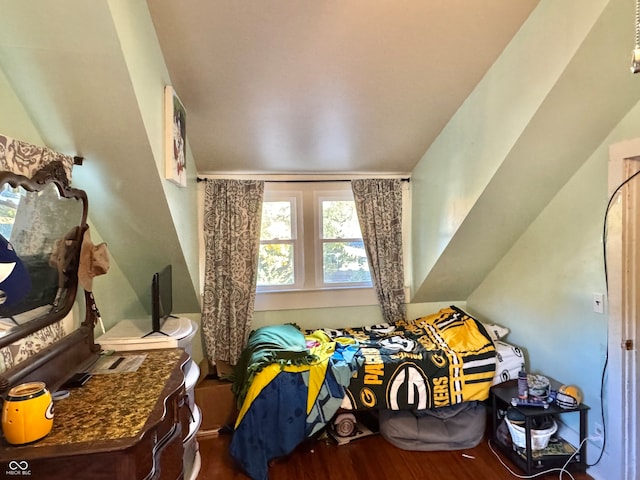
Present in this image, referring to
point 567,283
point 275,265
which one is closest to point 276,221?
point 275,265

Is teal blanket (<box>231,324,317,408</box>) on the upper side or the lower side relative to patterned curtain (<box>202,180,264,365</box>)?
lower

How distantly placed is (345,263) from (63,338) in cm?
239

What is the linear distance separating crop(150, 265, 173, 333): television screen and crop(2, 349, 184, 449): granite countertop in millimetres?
408

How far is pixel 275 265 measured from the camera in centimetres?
347

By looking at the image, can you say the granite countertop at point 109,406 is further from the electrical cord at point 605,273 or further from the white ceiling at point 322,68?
the electrical cord at point 605,273

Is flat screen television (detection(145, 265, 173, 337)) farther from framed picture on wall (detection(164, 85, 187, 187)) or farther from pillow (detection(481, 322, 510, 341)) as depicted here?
pillow (detection(481, 322, 510, 341))

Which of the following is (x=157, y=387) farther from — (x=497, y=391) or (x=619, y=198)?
(x=619, y=198)

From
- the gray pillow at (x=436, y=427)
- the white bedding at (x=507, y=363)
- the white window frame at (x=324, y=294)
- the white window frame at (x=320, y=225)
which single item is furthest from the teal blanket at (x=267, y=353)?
the white bedding at (x=507, y=363)

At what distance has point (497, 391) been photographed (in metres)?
2.67

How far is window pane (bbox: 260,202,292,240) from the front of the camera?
135 inches

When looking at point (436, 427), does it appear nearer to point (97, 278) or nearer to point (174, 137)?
point (97, 278)

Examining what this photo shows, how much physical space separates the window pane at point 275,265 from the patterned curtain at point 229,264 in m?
0.23

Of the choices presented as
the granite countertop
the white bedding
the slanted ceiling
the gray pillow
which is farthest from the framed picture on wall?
the white bedding

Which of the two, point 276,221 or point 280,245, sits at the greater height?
point 276,221
